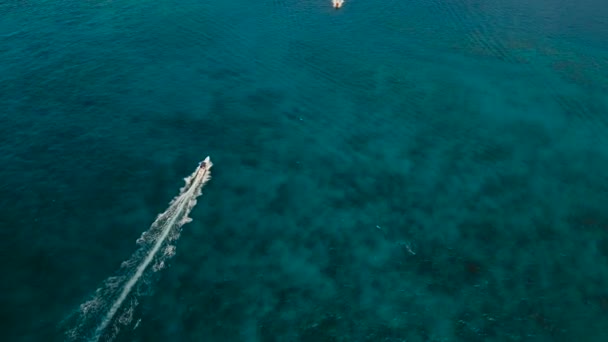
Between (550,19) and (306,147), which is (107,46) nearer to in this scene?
(306,147)

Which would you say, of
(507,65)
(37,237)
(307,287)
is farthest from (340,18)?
(37,237)

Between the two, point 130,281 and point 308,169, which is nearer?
point 130,281

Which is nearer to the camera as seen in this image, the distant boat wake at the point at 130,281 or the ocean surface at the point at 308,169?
the distant boat wake at the point at 130,281

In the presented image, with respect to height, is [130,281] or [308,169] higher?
[308,169]
